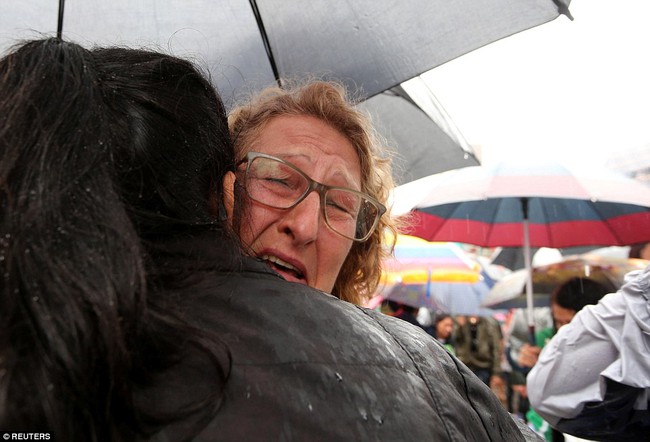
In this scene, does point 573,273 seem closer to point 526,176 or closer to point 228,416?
point 526,176

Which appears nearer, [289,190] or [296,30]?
[289,190]

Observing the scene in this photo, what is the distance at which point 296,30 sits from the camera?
303 cm

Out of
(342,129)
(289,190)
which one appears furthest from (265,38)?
(289,190)

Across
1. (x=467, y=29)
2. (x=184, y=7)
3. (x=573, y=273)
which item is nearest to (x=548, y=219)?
(x=573, y=273)

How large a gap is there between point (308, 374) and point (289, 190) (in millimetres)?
1243

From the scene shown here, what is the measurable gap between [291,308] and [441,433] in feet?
0.89

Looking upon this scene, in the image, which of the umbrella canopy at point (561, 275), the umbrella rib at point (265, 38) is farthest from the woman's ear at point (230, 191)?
the umbrella canopy at point (561, 275)

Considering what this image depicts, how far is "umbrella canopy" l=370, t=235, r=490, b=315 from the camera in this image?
364 inches

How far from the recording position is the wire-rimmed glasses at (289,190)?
1972mm

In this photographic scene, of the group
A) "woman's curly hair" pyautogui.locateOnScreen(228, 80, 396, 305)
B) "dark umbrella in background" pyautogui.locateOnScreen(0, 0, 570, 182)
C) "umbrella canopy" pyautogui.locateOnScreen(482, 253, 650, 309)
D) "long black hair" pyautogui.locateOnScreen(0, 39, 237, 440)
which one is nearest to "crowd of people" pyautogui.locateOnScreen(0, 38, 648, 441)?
"long black hair" pyautogui.locateOnScreen(0, 39, 237, 440)

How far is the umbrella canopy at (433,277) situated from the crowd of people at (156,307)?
7859 millimetres

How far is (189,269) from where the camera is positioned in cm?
89

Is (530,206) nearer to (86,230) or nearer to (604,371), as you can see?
(604,371)

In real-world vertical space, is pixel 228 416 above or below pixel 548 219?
above
